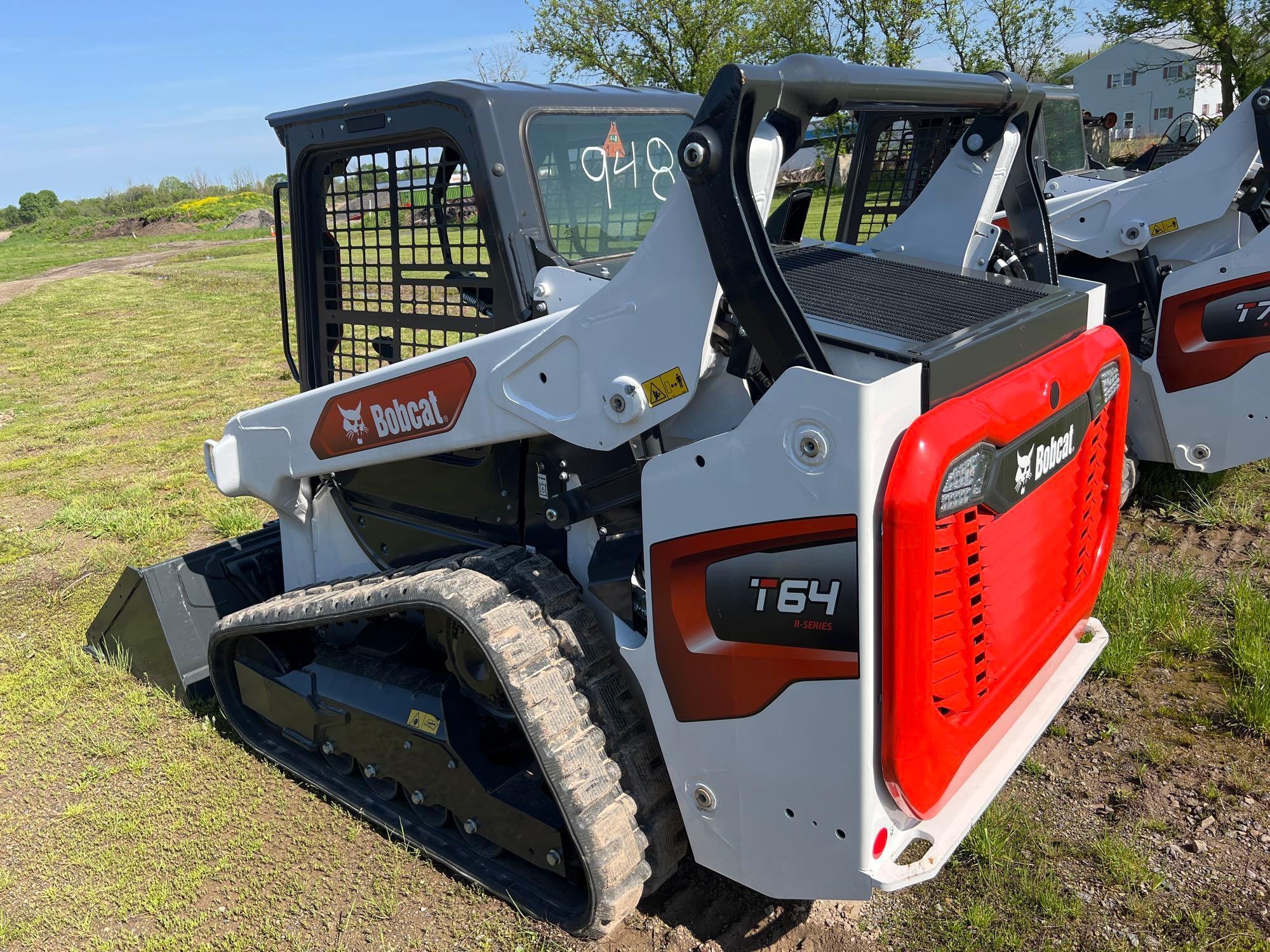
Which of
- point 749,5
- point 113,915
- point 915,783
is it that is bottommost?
point 113,915

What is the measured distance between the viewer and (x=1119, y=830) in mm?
2906

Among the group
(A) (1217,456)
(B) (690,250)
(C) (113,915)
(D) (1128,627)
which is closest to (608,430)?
(B) (690,250)

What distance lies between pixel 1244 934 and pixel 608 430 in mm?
2053

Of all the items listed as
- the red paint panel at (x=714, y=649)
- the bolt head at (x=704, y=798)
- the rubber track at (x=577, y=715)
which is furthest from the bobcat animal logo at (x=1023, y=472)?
the rubber track at (x=577, y=715)

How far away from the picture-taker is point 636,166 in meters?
3.24

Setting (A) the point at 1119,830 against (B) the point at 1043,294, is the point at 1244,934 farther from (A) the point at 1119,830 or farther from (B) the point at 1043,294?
(B) the point at 1043,294

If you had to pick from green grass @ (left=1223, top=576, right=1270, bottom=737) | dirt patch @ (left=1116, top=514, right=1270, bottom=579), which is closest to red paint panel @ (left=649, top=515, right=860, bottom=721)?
green grass @ (left=1223, top=576, right=1270, bottom=737)

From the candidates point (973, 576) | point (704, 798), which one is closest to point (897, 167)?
point (973, 576)

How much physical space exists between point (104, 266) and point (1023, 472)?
28.0m

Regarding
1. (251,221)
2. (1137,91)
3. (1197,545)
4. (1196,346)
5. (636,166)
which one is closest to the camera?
(636,166)

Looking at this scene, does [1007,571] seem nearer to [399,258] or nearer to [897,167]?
[399,258]

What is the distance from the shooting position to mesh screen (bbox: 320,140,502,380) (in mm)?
2840

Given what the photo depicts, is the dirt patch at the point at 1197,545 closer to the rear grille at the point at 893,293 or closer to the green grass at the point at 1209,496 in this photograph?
the green grass at the point at 1209,496

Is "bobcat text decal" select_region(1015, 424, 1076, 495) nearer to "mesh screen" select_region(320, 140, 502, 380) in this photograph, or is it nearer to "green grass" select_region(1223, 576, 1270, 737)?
"mesh screen" select_region(320, 140, 502, 380)
